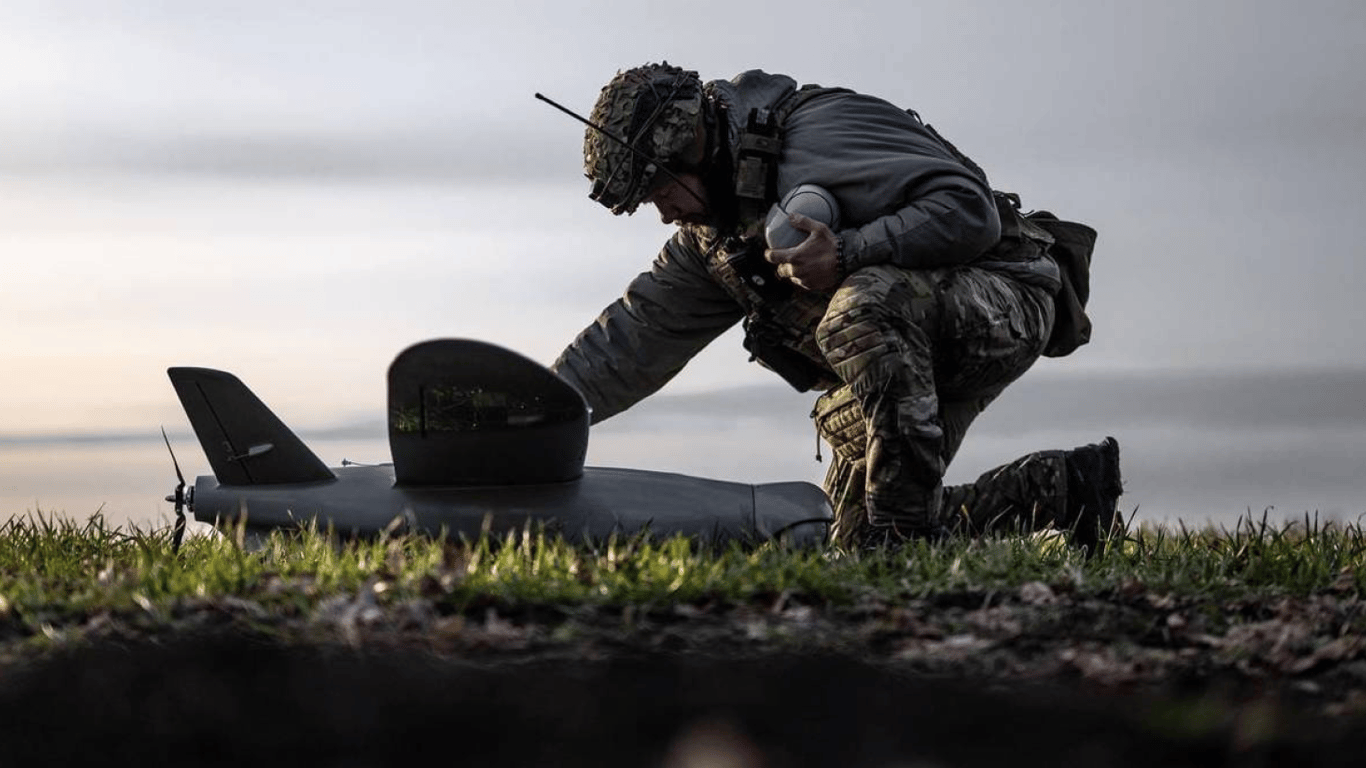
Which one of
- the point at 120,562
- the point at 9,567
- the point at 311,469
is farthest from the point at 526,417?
the point at 9,567

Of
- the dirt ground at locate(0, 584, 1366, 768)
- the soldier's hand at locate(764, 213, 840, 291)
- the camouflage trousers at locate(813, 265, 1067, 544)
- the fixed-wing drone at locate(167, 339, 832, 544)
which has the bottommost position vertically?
the dirt ground at locate(0, 584, 1366, 768)

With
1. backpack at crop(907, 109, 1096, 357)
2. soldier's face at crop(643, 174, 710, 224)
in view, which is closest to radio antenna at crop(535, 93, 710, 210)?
soldier's face at crop(643, 174, 710, 224)

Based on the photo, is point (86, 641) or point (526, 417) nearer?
point (86, 641)

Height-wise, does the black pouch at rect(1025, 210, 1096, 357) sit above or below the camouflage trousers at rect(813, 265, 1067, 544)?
above

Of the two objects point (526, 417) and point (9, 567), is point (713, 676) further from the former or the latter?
point (9, 567)

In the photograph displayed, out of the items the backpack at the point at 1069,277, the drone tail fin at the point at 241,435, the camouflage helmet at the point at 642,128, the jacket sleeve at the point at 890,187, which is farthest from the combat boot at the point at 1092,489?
the drone tail fin at the point at 241,435

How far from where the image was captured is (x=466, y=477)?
23.9 ft

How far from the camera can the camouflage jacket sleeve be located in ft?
30.0

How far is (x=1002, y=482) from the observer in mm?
9422

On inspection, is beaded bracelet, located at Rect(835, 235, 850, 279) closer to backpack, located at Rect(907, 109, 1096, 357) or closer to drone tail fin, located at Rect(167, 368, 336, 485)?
backpack, located at Rect(907, 109, 1096, 357)

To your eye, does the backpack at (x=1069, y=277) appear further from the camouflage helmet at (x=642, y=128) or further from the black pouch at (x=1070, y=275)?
the camouflage helmet at (x=642, y=128)

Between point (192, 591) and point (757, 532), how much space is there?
2723mm

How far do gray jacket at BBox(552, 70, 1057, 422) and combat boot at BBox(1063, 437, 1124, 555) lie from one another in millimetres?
1009

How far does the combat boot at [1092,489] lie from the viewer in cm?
898
